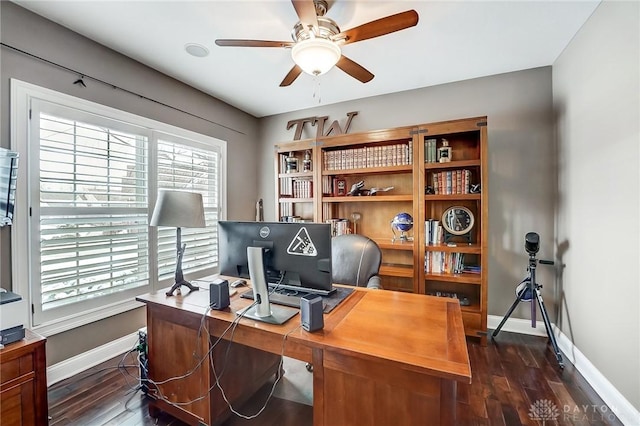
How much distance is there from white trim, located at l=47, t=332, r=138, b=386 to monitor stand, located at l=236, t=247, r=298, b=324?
5.91ft

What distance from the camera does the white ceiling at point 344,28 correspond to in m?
1.89

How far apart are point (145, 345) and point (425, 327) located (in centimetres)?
183

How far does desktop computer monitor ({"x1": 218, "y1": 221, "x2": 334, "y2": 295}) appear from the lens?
1.38 m

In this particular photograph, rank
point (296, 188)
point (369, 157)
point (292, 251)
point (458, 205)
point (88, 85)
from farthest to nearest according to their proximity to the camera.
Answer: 1. point (296, 188)
2. point (369, 157)
3. point (458, 205)
4. point (88, 85)
5. point (292, 251)

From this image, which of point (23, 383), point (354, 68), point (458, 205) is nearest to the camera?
point (23, 383)

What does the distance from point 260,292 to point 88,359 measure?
6.47ft

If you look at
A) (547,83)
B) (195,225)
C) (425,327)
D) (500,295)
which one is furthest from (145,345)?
(547,83)

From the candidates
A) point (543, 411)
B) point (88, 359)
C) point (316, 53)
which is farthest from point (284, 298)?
point (88, 359)

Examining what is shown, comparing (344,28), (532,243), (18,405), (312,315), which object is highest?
(344,28)

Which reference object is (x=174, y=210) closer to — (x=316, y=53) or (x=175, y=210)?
(x=175, y=210)

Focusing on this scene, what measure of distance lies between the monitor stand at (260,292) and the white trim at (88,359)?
5.91ft

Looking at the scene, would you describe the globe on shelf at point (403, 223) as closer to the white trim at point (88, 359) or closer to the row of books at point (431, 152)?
the row of books at point (431, 152)

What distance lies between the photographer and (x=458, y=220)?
2.87 meters

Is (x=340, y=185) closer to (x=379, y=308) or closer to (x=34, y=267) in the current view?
(x=379, y=308)
